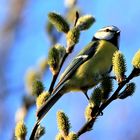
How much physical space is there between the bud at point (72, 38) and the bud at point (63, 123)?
348 millimetres

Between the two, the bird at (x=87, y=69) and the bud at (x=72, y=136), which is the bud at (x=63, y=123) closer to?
the bud at (x=72, y=136)

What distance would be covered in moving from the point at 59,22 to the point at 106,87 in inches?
14.2

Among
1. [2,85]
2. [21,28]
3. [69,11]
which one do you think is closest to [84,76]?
[69,11]

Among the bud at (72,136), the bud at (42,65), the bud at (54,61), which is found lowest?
the bud at (72,136)

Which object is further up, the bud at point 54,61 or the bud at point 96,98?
the bud at point 54,61

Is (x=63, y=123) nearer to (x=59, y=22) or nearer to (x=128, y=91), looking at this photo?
(x=128, y=91)

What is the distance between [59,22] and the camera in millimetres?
1727

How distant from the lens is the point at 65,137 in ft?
4.45

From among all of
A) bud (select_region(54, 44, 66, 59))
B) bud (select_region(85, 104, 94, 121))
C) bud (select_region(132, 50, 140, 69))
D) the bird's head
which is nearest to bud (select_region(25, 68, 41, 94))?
bud (select_region(54, 44, 66, 59))

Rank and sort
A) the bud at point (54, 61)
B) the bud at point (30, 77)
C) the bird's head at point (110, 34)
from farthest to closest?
the bird's head at point (110, 34) → the bud at point (30, 77) → the bud at point (54, 61)

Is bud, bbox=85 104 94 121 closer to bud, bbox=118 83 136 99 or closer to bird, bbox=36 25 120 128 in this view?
bud, bbox=118 83 136 99

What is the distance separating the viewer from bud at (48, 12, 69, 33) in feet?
5.65

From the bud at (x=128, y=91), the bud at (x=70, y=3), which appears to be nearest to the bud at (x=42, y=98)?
the bud at (x=128, y=91)

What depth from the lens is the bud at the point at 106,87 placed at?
1474 millimetres
